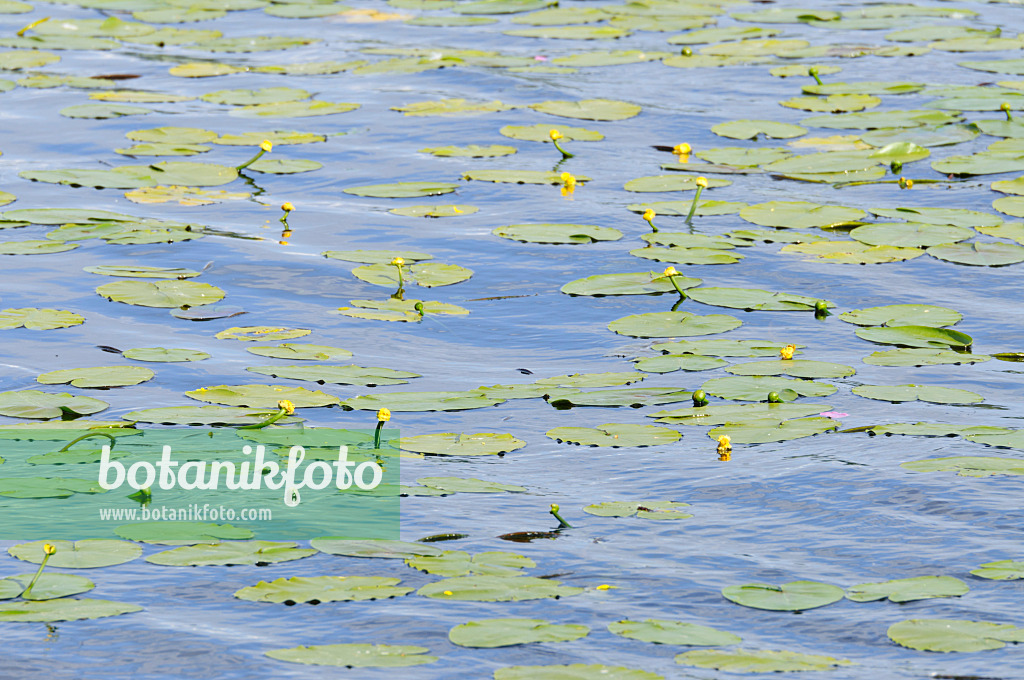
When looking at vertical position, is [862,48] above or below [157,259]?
above

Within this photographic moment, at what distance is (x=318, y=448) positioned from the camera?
Result: 5117 mm

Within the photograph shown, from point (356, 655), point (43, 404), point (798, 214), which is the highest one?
point (798, 214)

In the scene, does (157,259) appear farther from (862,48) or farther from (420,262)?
(862,48)

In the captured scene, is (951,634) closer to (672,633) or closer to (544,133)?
(672,633)

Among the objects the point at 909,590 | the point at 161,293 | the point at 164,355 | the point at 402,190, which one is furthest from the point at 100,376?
the point at 909,590

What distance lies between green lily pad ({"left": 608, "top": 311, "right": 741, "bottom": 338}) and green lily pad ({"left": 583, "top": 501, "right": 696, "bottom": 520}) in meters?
1.66

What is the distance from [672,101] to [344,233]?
3.71 m

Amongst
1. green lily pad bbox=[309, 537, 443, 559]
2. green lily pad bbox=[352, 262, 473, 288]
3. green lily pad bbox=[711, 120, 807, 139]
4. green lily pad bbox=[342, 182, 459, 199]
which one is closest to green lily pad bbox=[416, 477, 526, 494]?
green lily pad bbox=[309, 537, 443, 559]

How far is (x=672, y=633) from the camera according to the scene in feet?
13.1

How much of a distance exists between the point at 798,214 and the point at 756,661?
4.60 m

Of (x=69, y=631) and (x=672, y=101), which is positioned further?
(x=672, y=101)

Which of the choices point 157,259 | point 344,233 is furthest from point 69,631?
point 344,233

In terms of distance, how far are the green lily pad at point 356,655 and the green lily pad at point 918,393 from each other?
→ 2.58 metres

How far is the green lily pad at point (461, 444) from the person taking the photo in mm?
5180
